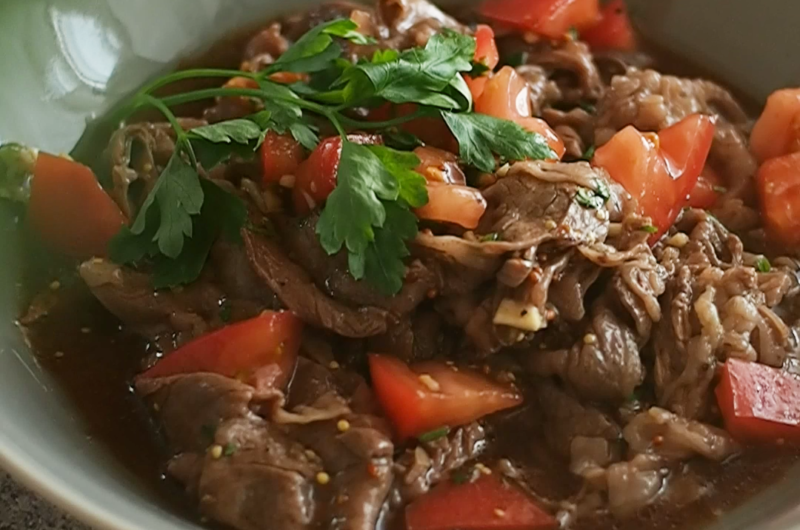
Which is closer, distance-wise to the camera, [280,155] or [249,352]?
[249,352]

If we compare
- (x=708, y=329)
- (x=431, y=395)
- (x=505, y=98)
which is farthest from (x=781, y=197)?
(x=431, y=395)

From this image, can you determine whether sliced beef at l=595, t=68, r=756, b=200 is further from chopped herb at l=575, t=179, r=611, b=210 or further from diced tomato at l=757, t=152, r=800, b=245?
chopped herb at l=575, t=179, r=611, b=210

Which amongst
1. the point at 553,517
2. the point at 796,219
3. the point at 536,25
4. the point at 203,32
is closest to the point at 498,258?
the point at 553,517

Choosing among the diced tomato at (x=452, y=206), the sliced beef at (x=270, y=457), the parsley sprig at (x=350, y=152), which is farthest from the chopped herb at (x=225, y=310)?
the diced tomato at (x=452, y=206)

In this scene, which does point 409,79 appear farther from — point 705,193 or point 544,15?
point 544,15

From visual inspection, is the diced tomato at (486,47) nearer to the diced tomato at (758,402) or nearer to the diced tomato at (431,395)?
the diced tomato at (431,395)

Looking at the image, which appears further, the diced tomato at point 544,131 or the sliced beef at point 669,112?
the sliced beef at point 669,112

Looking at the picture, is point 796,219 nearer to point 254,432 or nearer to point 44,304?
point 254,432
